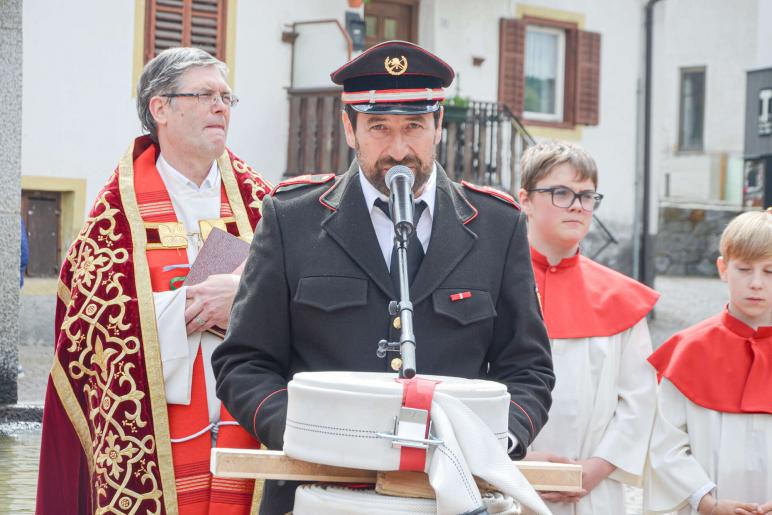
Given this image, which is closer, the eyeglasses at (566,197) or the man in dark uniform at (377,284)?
the man in dark uniform at (377,284)

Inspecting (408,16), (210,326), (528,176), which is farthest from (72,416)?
(408,16)

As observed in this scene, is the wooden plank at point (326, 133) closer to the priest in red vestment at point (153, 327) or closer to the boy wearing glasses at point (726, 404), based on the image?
the priest in red vestment at point (153, 327)

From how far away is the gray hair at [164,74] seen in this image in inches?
179

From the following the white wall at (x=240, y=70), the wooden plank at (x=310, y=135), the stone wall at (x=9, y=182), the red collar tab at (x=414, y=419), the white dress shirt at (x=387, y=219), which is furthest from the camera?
the wooden plank at (x=310, y=135)

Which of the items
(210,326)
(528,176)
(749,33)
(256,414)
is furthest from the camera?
(749,33)

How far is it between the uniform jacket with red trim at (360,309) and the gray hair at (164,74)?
162cm

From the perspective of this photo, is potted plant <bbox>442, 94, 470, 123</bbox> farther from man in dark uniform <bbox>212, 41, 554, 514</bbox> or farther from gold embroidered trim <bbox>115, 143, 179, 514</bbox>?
man in dark uniform <bbox>212, 41, 554, 514</bbox>

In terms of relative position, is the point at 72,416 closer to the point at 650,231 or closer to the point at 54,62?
the point at 54,62

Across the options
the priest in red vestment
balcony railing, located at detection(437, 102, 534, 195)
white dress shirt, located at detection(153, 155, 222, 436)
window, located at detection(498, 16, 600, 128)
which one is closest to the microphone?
the priest in red vestment

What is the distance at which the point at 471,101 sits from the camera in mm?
17516

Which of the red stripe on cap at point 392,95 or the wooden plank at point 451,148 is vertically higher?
the wooden plank at point 451,148

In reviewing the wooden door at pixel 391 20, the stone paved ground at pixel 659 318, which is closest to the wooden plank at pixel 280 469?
the stone paved ground at pixel 659 318

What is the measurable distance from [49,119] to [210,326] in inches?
467

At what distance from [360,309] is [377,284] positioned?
0.22 feet
